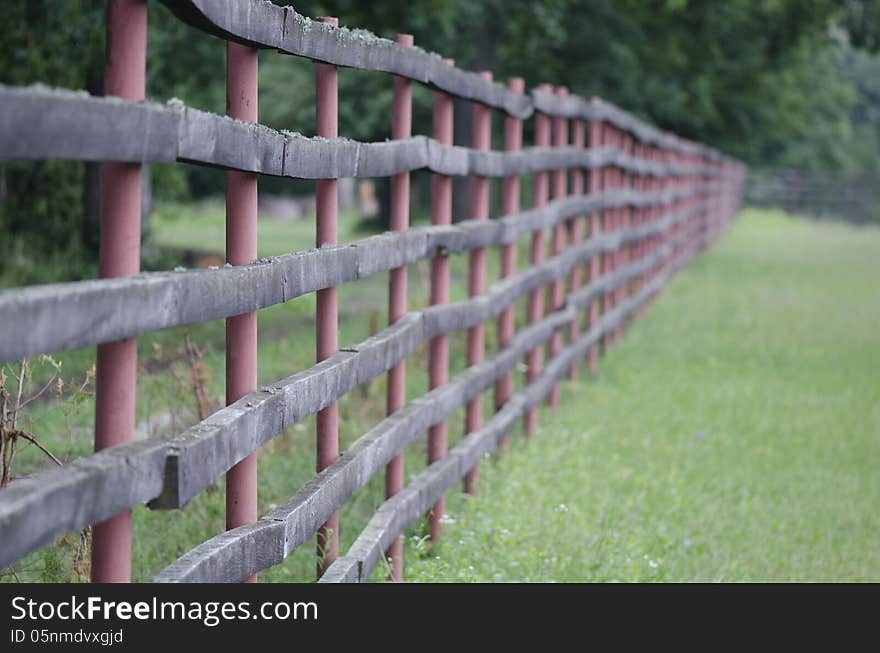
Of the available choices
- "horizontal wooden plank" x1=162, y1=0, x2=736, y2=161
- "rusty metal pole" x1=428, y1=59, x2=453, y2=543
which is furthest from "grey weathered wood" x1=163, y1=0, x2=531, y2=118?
"rusty metal pole" x1=428, y1=59, x2=453, y2=543

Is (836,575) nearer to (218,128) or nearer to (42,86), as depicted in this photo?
(218,128)

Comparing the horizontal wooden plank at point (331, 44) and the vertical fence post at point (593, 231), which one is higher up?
the horizontal wooden plank at point (331, 44)

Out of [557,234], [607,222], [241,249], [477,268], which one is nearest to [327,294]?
[241,249]

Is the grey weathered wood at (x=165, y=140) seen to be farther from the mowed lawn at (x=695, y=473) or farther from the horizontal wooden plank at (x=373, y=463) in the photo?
the mowed lawn at (x=695, y=473)

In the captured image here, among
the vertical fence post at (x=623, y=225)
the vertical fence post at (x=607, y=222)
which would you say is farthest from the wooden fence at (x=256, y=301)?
the vertical fence post at (x=623, y=225)

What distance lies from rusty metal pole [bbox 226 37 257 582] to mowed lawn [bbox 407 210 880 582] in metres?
1.46

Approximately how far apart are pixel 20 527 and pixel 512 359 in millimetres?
4945

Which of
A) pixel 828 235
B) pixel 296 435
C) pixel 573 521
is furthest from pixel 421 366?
pixel 828 235

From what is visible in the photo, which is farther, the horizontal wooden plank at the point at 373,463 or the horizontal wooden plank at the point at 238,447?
the horizontal wooden plank at the point at 373,463

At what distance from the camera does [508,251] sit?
7285 mm

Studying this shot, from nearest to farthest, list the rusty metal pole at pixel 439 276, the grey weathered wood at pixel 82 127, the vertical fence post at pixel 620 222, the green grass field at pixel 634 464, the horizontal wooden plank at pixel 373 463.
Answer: the grey weathered wood at pixel 82 127 → the horizontal wooden plank at pixel 373 463 → the green grass field at pixel 634 464 → the rusty metal pole at pixel 439 276 → the vertical fence post at pixel 620 222

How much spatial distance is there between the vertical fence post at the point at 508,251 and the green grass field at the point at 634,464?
0.32m

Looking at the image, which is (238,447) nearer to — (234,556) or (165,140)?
(234,556)

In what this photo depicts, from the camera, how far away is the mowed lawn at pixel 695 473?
17.7ft
